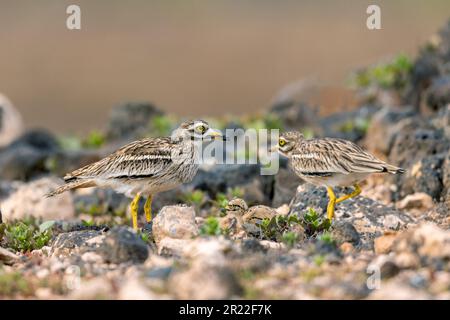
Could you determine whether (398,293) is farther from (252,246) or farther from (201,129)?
(201,129)

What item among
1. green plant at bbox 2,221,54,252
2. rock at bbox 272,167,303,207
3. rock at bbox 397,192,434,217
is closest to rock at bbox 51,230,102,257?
green plant at bbox 2,221,54,252

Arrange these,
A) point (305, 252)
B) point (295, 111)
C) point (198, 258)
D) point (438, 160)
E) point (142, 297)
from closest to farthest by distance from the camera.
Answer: point (142, 297) → point (198, 258) → point (305, 252) → point (438, 160) → point (295, 111)

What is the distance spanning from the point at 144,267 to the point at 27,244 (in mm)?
2479

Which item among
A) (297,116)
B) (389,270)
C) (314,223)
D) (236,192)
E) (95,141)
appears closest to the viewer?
(389,270)

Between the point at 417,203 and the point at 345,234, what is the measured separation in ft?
9.98

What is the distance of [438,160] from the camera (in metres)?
11.9

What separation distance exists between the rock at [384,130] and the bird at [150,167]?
410 cm

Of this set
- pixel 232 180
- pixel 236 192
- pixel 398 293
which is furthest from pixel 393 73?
pixel 398 293

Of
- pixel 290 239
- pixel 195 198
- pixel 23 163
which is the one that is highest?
pixel 290 239

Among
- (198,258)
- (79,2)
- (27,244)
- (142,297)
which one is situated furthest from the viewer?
(79,2)

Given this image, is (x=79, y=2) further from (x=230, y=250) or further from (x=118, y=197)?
(x=230, y=250)

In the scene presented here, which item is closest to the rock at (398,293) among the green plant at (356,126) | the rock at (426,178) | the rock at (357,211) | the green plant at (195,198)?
the rock at (357,211)

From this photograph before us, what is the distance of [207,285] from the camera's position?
6.86 meters

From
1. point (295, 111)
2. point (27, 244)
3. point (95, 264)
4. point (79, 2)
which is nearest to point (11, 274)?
A: point (95, 264)
